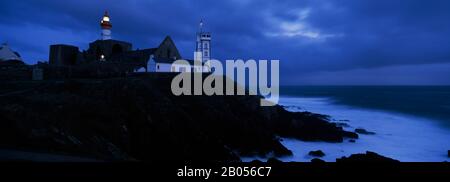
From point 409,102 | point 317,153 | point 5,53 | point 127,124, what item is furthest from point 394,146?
point 409,102

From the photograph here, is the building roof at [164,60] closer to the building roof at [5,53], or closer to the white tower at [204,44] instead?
the white tower at [204,44]

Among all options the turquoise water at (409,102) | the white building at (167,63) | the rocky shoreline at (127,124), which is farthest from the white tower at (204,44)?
the turquoise water at (409,102)

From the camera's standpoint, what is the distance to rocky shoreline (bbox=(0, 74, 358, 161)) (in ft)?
38.1

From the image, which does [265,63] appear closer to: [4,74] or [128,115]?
[128,115]

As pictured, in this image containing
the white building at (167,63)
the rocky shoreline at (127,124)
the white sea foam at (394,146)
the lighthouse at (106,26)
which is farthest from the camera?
the lighthouse at (106,26)

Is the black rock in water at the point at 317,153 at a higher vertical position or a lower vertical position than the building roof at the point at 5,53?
lower

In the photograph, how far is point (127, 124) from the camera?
1636 cm

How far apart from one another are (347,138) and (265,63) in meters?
15.8

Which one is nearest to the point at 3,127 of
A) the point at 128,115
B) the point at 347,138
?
the point at 128,115

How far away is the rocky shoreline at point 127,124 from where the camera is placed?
38.1ft

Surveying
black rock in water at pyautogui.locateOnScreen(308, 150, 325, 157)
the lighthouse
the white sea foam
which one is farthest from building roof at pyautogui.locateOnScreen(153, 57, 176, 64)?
black rock in water at pyautogui.locateOnScreen(308, 150, 325, 157)
